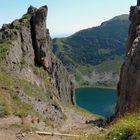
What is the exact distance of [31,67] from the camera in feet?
370

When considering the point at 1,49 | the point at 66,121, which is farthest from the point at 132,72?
the point at 1,49

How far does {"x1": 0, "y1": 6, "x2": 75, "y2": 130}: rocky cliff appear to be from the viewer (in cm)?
8225

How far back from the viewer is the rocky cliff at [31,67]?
82.2 meters

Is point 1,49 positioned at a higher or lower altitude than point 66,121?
higher

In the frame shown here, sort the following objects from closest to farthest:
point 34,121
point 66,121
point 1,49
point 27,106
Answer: point 34,121 < point 27,106 < point 66,121 < point 1,49

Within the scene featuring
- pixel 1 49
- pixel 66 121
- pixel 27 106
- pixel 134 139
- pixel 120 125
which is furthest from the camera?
pixel 1 49

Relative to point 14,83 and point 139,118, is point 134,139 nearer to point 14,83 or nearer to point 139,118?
point 139,118

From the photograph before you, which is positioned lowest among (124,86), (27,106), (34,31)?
(27,106)

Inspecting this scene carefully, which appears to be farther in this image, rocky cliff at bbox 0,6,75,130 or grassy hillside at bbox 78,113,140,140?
rocky cliff at bbox 0,6,75,130

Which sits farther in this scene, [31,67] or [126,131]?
[31,67]

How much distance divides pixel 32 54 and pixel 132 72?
224 ft

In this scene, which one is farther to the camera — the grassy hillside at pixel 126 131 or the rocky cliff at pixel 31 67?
the rocky cliff at pixel 31 67

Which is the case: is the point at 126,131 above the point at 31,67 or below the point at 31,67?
above

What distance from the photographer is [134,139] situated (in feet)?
46.8
